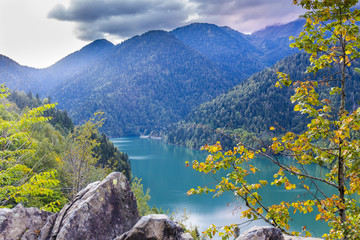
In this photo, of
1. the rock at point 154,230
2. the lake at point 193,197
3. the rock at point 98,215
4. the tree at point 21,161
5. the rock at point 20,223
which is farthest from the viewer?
the lake at point 193,197

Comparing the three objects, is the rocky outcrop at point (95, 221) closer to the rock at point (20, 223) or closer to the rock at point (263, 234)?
the rock at point (20, 223)

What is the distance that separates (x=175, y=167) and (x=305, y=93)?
11563cm

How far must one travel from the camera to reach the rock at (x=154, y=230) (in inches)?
253

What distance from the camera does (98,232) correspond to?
289 inches

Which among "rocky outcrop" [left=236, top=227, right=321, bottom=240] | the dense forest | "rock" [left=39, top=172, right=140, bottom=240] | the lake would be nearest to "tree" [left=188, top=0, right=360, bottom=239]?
"rocky outcrop" [left=236, top=227, right=321, bottom=240]

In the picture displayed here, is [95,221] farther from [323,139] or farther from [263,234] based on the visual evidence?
[323,139]

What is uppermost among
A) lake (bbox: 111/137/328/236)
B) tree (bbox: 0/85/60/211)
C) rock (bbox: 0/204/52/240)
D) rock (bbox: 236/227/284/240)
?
tree (bbox: 0/85/60/211)

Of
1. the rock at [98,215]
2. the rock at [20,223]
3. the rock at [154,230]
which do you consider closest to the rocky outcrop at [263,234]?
the rock at [154,230]

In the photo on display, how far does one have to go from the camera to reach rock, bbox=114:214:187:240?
6438 millimetres

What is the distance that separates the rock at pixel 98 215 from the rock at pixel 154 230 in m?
1.13

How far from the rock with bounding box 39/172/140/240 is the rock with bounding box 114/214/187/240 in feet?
3.72

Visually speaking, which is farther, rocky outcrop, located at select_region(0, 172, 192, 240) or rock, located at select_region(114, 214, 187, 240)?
rocky outcrop, located at select_region(0, 172, 192, 240)

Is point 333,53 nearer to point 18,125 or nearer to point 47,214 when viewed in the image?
point 47,214

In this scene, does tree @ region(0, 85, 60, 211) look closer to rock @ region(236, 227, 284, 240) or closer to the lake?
rock @ region(236, 227, 284, 240)
